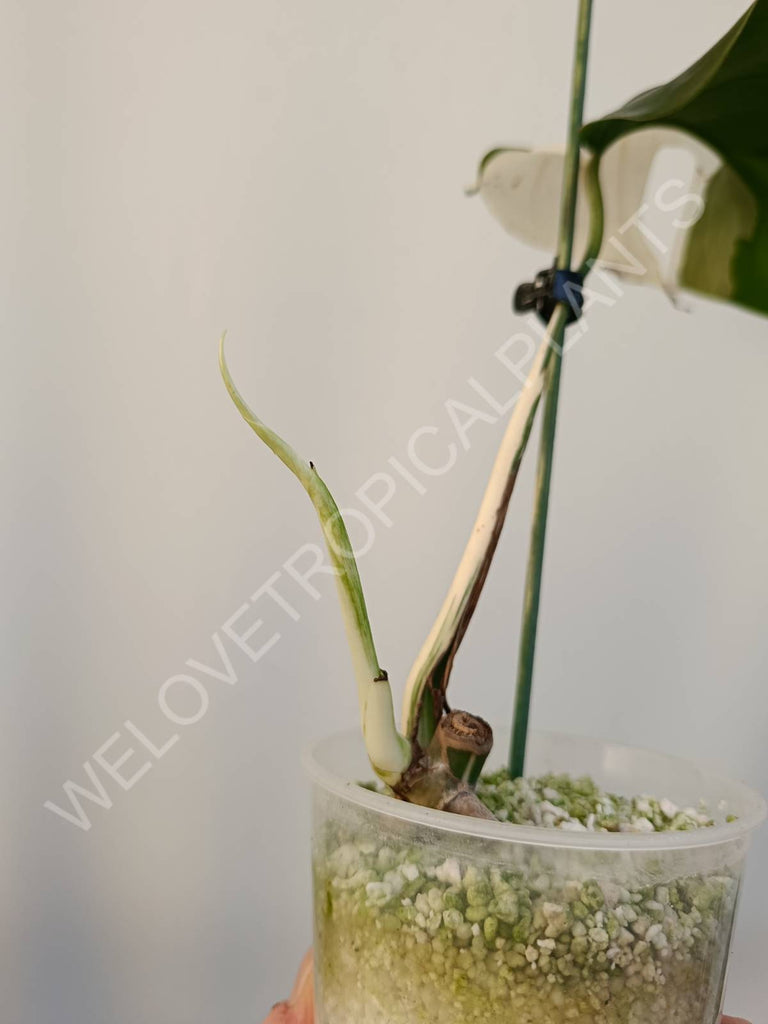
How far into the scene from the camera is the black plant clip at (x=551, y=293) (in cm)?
45

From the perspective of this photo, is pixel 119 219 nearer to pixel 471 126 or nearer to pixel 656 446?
pixel 471 126

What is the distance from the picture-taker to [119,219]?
73cm

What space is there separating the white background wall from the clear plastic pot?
39 centimetres

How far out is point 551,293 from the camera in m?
0.45

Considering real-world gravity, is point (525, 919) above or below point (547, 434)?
below

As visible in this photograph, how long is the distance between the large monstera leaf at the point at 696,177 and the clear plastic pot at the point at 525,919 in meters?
0.34

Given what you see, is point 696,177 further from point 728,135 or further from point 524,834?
point 524,834

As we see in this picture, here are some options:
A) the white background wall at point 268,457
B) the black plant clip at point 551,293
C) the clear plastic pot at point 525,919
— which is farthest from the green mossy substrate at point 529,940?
the white background wall at point 268,457

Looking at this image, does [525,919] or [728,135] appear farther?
[728,135]

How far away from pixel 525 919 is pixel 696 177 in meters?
0.50

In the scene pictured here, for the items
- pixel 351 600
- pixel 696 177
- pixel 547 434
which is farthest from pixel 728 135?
pixel 351 600

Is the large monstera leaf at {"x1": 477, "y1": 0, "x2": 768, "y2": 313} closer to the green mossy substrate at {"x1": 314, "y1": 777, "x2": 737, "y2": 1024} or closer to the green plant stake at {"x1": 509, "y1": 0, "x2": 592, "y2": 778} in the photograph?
the green plant stake at {"x1": 509, "y1": 0, "x2": 592, "y2": 778}

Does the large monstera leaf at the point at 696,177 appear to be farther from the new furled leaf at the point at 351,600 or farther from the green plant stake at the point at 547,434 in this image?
the new furled leaf at the point at 351,600

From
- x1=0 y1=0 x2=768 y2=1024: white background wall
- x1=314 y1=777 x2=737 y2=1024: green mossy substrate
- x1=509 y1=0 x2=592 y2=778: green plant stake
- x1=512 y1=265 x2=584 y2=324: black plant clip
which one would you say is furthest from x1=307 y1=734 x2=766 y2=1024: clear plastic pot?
x1=0 y1=0 x2=768 y2=1024: white background wall
